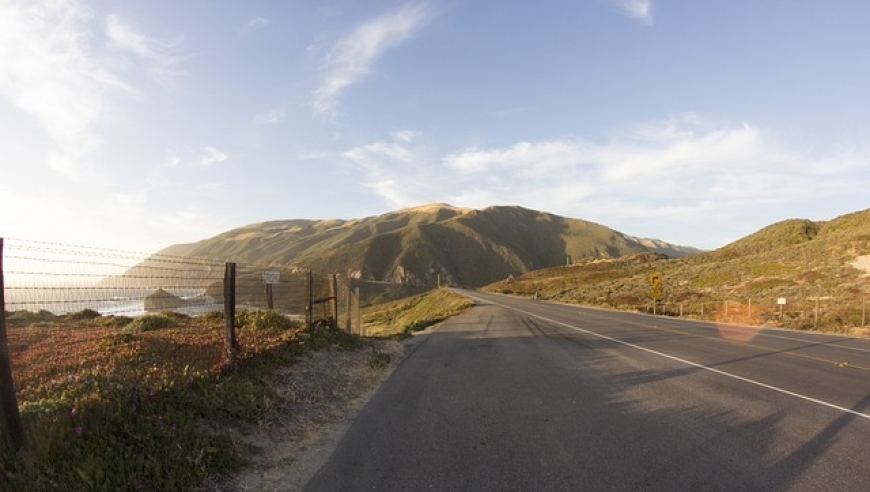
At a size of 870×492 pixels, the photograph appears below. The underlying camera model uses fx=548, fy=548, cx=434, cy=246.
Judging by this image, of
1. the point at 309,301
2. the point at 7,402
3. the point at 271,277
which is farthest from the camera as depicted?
the point at 309,301

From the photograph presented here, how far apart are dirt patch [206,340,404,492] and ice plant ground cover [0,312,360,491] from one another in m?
0.23

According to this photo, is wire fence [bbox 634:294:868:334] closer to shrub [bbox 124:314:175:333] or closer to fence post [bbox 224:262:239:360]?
fence post [bbox 224:262:239:360]

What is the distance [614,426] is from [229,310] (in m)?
6.72

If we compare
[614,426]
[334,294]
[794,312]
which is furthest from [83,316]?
[794,312]

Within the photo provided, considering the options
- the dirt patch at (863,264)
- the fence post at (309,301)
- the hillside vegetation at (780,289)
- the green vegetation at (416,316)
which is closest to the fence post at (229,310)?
the fence post at (309,301)

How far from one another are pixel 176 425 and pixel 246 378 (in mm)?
2430

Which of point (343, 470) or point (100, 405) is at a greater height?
point (100, 405)

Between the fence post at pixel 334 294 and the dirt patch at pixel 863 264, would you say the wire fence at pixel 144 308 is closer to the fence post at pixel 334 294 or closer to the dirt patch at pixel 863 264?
the fence post at pixel 334 294

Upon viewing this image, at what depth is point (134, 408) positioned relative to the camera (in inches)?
251

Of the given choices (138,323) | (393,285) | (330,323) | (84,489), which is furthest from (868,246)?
(393,285)

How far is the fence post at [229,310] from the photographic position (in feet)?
32.0

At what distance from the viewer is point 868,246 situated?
52.0 meters

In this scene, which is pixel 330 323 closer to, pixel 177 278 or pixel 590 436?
pixel 177 278

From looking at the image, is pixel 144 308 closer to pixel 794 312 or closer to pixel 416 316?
pixel 794 312
